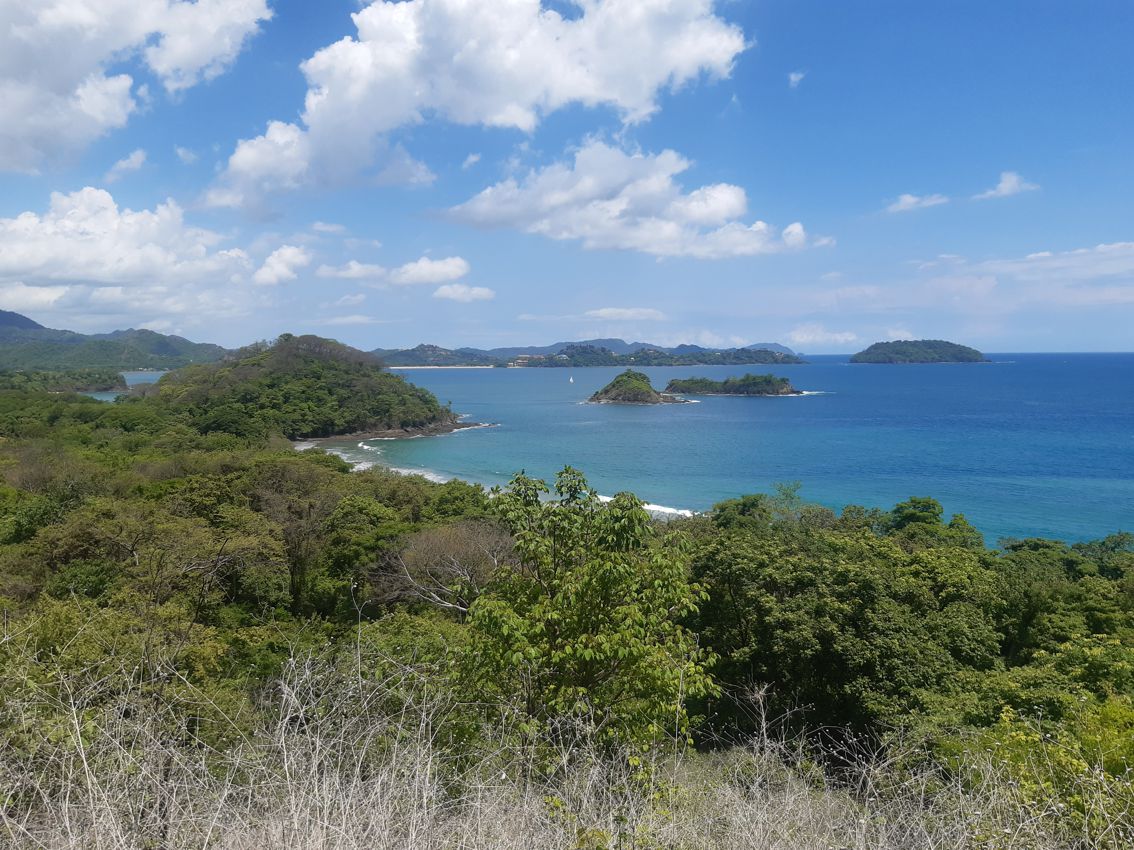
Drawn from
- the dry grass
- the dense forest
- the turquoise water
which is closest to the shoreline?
the dense forest

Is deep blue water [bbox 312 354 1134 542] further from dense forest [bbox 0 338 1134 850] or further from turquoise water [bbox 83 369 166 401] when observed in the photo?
turquoise water [bbox 83 369 166 401]

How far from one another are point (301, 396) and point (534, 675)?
6820 cm

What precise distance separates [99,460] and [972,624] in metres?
36.2

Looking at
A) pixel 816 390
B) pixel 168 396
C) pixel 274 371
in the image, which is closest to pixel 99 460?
pixel 168 396

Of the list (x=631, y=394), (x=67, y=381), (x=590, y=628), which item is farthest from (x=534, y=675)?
(x=67, y=381)

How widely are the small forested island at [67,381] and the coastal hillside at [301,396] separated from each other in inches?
1118

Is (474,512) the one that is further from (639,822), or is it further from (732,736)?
(639,822)

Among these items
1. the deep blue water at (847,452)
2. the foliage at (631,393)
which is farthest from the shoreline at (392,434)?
the foliage at (631,393)

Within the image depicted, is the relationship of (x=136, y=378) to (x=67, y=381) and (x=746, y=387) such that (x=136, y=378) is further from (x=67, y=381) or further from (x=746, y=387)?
(x=746, y=387)

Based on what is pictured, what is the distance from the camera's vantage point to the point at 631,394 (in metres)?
100

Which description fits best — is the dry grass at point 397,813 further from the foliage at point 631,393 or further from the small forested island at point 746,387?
the small forested island at point 746,387

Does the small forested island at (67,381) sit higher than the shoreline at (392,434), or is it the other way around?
the small forested island at (67,381)

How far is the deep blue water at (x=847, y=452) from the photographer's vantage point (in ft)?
124

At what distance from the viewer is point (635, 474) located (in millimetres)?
45469
